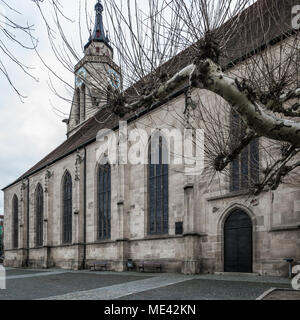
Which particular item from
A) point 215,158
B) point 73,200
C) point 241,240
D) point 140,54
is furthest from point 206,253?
point 73,200

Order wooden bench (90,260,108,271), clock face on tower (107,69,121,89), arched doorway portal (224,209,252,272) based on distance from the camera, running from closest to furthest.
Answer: clock face on tower (107,69,121,89)
arched doorway portal (224,209,252,272)
wooden bench (90,260,108,271)

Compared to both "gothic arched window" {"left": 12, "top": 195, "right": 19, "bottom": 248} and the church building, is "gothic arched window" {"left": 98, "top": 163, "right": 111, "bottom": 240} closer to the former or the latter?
the church building

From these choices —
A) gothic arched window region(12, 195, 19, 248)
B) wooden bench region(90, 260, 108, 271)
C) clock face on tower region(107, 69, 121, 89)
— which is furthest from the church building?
gothic arched window region(12, 195, 19, 248)

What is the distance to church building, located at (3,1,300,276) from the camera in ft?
34.1

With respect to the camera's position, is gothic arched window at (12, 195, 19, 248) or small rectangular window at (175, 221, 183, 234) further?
gothic arched window at (12, 195, 19, 248)

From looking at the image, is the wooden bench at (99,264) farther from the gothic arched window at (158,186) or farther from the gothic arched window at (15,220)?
the gothic arched window at (15,220)

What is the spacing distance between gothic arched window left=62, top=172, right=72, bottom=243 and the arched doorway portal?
44.8 ft

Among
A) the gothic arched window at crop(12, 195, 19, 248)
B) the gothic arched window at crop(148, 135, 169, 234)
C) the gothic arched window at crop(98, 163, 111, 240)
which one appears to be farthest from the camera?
the gothic arched window at crop(12, 195, 19, 248)

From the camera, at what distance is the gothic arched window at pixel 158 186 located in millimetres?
15430

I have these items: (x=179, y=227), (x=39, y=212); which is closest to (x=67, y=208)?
(x=39, y=212)

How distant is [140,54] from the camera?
5.37 m

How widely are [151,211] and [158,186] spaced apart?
138 centimetres

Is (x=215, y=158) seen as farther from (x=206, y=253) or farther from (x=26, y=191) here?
(x=26, y=191)

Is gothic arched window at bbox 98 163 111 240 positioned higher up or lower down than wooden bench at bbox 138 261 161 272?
higher up
